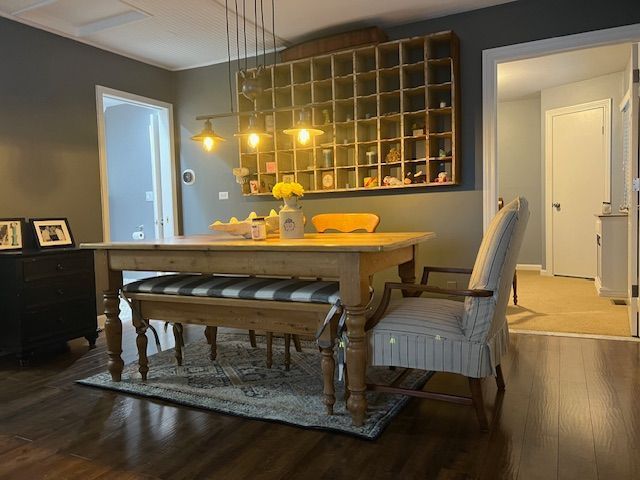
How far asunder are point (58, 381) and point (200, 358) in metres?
0.84

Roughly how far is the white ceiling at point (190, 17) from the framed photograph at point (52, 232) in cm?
161

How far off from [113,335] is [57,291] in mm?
1000

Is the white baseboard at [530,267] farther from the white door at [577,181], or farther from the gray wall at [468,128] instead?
the gray wall at [468,128]

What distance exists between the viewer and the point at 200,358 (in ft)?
10.6

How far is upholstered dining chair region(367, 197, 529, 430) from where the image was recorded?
2080 mm

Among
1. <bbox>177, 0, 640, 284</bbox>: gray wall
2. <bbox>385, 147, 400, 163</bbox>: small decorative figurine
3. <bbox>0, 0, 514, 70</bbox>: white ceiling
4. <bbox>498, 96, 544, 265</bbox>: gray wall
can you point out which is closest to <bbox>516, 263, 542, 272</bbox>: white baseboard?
<bbox>498, 96, 544, 265</bbox>: gray wall

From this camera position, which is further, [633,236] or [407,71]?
[407,71]

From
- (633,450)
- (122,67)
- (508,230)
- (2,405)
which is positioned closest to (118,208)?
(122,67)

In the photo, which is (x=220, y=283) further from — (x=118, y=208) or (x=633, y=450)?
(x=118, y=208)

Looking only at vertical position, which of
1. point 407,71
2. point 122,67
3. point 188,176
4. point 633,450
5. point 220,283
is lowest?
point 633,450

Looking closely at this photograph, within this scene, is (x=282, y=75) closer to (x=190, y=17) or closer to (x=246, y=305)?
(x=190, y=17)

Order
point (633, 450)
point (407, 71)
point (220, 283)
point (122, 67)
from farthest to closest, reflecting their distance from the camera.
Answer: point (122, 67), point (407, 71), point (220, 283), point (633, 450)

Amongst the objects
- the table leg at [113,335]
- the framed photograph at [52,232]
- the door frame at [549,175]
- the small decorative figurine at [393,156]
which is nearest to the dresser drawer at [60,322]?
the framed photograph at [52,232]

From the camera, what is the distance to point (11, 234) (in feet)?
11.9
